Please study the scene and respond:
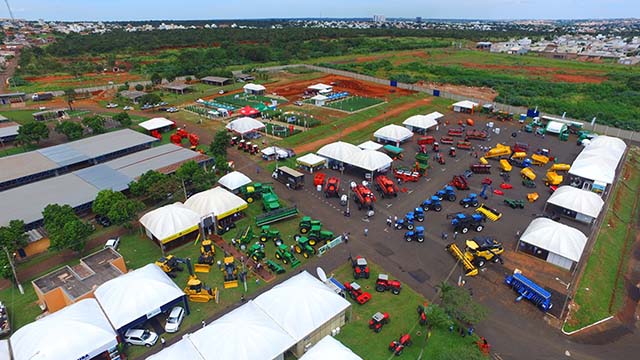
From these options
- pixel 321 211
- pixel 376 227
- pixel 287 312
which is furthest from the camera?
pixel 321 211

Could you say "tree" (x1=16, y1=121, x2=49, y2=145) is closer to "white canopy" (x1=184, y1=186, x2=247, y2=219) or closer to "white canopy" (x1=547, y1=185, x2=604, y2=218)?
"white canopy" (x1=184, y1=186, x2=247, y2=219)

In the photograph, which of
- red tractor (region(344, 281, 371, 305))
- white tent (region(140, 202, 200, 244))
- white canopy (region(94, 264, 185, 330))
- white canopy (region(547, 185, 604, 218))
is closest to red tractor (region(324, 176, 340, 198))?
white tent (region(140, 202, 200, 244))

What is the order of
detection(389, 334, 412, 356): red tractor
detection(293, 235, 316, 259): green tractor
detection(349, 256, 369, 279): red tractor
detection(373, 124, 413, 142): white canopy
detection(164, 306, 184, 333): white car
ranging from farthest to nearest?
detection(373, 124, 413, 142): white canopy < detection(293, 235, 316, 259): green tractor < detection(349, 256, 369, 279): red tractor < detection(164, 306, 184, 333): white car < detection(389, 334, 412, 356): red tractor

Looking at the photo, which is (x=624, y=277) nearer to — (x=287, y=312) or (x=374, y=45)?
(x=287, y=312)

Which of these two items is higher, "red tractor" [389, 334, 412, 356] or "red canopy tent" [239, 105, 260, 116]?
"red canopy tent" [239, 105, 260, 116]

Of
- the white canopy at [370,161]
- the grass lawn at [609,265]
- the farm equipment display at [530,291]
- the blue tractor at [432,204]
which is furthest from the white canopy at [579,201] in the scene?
the white canopy at [370,161]

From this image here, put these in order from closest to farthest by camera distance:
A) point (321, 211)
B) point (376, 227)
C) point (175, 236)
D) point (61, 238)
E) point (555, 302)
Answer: point (555, 302) → point (61, 238) → point (175, 236) → point (376, 227) → point (321, 211)

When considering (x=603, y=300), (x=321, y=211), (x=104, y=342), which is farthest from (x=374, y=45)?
(x=104, y=342)
